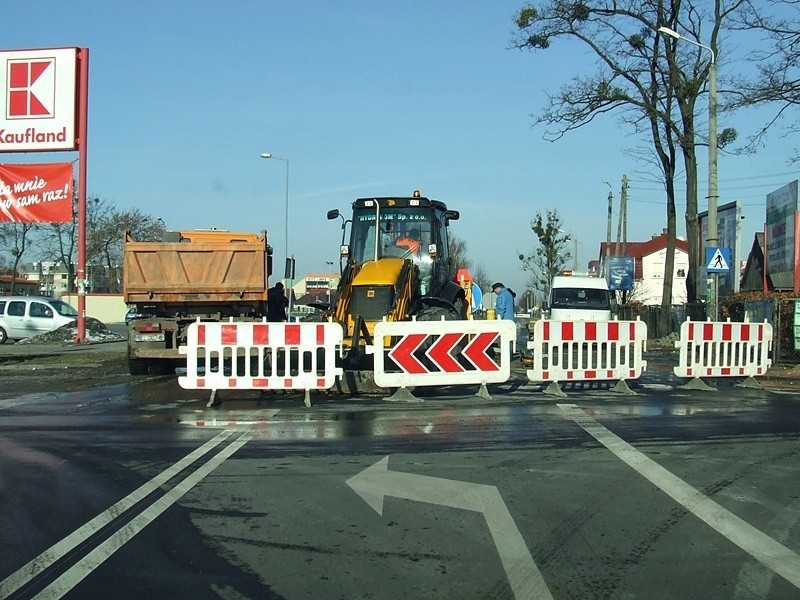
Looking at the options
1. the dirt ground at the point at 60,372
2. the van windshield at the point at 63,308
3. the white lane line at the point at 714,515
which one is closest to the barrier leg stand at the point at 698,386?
the white lane line at the point at 714,515

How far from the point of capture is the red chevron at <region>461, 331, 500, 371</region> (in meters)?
12.8

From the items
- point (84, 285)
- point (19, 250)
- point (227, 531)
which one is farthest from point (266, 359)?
point (19, 250)

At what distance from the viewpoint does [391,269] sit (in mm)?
14820

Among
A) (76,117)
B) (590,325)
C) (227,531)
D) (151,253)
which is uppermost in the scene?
(76,117)

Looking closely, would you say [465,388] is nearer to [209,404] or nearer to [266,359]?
[266,359]

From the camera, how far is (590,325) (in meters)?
13.4

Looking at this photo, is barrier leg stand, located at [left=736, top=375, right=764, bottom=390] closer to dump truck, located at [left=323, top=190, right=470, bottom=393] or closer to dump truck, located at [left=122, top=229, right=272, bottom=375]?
dump truck, located at [left=323, top=190, right=470, bottom=393]

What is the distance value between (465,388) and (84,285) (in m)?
17.7

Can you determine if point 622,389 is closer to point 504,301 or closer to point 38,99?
point 504,301

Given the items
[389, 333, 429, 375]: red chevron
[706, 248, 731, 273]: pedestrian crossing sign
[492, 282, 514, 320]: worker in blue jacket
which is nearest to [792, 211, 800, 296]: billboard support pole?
[706, 248, 731, 273]: pedestrian crossing sign

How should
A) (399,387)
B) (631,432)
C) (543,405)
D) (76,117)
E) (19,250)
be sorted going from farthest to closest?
(19,250) < (76,117) < (399,387) < (543,405) < (631,432)

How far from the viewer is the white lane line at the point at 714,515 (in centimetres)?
530

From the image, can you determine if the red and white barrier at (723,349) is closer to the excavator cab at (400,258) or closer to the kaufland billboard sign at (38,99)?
the excavator cab at (400,258)

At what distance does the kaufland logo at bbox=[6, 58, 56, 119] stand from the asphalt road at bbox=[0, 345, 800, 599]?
17.3 m
